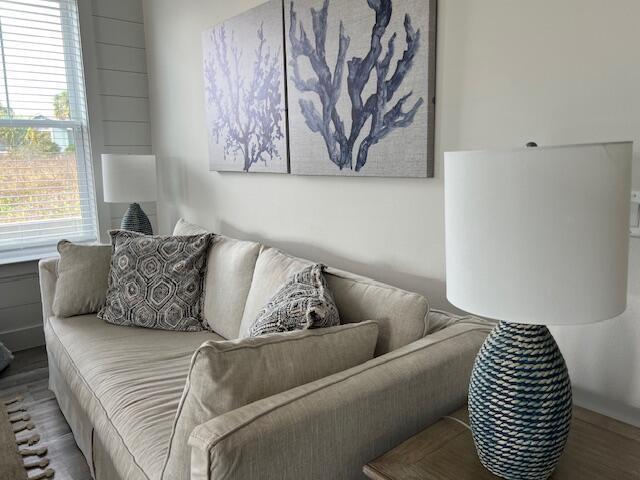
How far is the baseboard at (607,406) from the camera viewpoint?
1.28m

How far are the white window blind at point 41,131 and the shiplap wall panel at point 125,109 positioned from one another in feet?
0.47

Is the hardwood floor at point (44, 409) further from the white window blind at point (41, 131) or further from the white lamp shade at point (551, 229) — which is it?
the white lamp shade at point (551, 229)

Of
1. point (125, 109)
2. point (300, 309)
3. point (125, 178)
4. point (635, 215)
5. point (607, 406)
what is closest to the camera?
point (635, 215)

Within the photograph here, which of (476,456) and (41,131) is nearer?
(476,456)

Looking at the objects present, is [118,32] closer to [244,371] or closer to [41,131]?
[41,131]

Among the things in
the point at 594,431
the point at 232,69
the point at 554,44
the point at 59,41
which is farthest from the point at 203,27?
the point at 594,431

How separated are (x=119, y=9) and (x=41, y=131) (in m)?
1.01

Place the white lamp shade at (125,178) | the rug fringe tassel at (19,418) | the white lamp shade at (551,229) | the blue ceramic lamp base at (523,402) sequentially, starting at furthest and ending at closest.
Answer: the white lamp shade at (125,178), the rug fringe tassel at (19,418), the blue ceramic lamp base at (523,402), the white lamp shade at (551,229)

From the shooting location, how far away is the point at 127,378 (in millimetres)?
1778

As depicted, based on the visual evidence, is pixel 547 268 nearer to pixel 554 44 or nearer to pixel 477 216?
pixel 477 216

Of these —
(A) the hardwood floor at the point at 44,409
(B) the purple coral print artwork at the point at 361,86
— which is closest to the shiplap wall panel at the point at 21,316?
(A) the hardwood floor at the point at 44,409

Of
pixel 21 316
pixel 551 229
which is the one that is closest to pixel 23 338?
pixel 21 316

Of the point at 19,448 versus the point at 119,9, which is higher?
the point at 119,9

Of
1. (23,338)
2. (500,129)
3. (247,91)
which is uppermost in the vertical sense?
(247,91)
